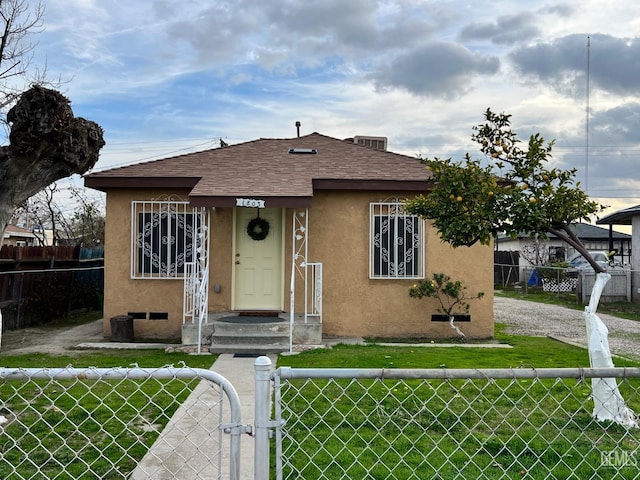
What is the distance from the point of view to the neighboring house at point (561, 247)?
2678cm

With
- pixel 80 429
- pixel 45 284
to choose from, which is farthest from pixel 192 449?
pixel 45 284

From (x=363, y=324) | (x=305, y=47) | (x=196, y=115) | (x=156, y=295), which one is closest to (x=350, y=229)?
(x=363, y=324)

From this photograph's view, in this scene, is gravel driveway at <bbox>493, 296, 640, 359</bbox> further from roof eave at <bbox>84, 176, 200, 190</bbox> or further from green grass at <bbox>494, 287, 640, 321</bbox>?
roof eave at <bbox>84, 176, 200, 190</bbox>

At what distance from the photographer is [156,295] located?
9977 millimetres

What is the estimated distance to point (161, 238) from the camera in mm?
10062

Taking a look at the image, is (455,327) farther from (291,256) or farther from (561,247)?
(561,247)

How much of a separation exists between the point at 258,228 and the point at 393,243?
8.29 ft

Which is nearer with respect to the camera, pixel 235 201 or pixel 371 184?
pixel 235 201

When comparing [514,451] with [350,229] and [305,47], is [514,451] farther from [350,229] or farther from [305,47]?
[305,47]

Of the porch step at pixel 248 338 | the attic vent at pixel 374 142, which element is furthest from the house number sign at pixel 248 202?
the attic vent at pixel 374 142

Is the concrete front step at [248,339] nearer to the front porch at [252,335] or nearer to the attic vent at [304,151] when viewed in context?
the front porch at [252,335]

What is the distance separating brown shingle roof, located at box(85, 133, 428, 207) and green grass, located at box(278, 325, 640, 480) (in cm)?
317

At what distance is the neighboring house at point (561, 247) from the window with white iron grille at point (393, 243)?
16364mm

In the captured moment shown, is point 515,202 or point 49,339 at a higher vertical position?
point 515,202
